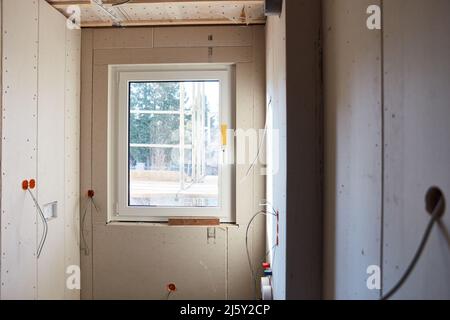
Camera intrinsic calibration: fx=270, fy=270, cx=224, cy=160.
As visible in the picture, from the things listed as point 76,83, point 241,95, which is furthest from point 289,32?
point 76,83

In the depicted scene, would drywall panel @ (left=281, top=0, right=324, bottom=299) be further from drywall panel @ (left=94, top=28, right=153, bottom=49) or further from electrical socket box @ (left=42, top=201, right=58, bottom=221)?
electrical socket box @ (left=42, top=201, right=58, bottom=221)

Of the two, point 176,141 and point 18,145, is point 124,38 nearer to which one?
point 176,141

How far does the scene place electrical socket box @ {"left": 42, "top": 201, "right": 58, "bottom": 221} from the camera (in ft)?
6.51

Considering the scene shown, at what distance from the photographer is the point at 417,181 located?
57cm

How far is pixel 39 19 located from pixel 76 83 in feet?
1.84

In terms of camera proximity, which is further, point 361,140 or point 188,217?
point 188,217

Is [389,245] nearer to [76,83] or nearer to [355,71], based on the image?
[355,71]

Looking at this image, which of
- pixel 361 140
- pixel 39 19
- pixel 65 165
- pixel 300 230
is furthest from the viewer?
A: pixel 65 165

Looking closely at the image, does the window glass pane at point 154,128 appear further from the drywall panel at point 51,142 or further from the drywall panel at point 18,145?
the drywall panel at point 18,145

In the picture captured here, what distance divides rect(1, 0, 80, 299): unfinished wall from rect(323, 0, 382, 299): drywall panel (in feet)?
5.82

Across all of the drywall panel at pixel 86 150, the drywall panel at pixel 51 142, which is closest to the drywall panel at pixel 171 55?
the drywall panel at pixel 86 150

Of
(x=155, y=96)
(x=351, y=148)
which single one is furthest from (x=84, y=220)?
(x=351, y=148)

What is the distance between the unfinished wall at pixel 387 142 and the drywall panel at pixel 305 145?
8 centimetres

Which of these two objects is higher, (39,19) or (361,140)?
(39,19)
